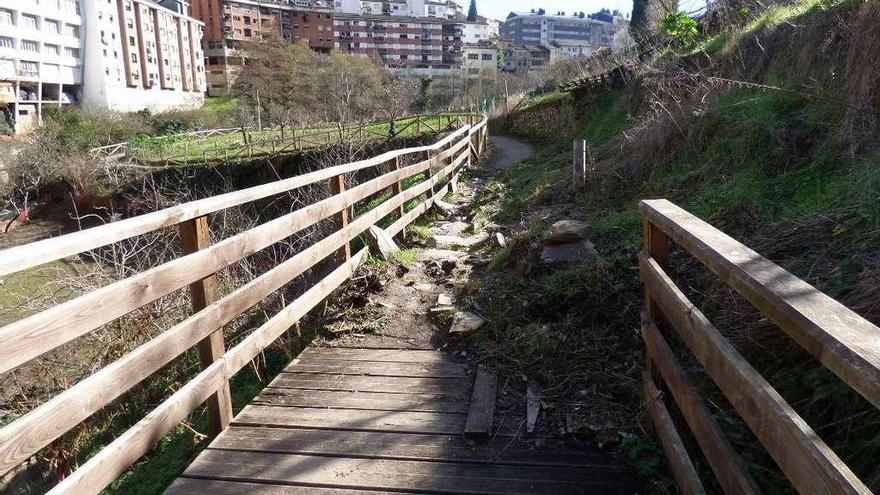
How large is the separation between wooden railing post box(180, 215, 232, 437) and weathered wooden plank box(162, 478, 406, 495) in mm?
463

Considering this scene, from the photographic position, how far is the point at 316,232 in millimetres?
7297

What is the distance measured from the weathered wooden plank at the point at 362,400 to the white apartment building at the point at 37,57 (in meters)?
57.6

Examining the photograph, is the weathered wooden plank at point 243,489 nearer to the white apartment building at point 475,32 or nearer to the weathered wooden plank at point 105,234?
the weathered wooden plank at point 105,234

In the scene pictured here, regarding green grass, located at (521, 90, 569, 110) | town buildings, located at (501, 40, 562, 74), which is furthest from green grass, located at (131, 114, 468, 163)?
town buildings, located at (501, 40, 562, 74)

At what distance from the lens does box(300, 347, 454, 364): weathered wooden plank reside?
4105 mm

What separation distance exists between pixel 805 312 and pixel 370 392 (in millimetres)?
2669

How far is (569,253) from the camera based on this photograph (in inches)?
200

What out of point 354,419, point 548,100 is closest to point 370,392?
point 354,419

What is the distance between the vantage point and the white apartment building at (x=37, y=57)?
4991 centimetres

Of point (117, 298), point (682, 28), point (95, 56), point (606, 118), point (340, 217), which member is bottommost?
point (340, 217)

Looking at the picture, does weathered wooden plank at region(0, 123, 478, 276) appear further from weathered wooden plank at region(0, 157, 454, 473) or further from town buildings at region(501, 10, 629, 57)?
town buildings at region(501, 10, 629, 57)

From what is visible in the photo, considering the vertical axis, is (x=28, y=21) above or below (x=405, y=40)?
below

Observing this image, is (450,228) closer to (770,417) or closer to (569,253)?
(569,253)

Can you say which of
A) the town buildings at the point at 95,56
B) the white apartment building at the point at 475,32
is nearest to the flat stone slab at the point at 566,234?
the town buildings at the point at 95,56
